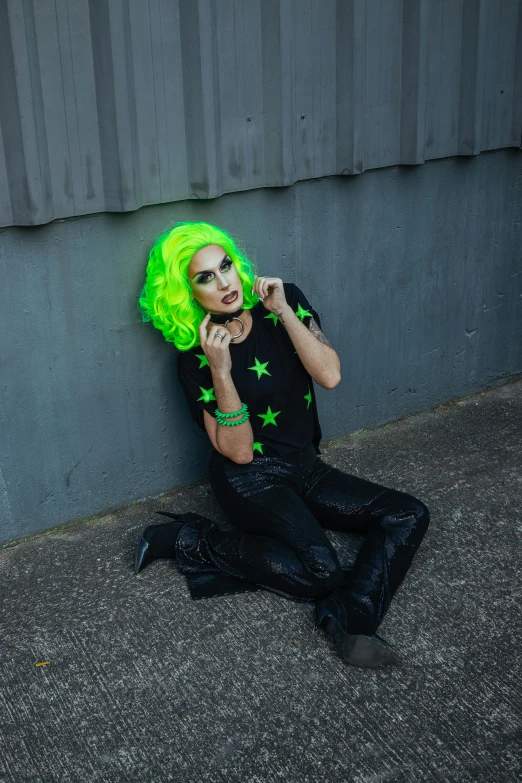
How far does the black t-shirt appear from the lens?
3.70 metres

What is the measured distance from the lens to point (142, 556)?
3.66m

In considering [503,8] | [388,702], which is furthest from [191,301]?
[503,8]

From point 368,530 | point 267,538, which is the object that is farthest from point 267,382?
point 368,530

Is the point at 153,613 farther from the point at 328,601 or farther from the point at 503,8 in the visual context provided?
the point at 503,8

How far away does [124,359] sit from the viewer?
3.94 meters

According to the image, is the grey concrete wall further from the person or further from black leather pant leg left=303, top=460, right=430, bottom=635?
black leather pant leg left=303, top=460, right=430, bottom=635

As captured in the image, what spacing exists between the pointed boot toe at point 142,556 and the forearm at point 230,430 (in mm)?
488

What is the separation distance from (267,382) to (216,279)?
466mm

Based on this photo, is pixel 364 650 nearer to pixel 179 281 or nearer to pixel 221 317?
pixel 221 317

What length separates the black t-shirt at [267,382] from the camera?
3.70 m

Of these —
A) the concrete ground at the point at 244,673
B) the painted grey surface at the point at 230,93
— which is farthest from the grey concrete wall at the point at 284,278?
the concrete ground at the point at 244,673

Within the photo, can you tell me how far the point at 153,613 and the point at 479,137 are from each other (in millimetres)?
2990

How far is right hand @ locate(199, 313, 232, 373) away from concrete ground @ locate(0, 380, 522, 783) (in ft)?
2.84

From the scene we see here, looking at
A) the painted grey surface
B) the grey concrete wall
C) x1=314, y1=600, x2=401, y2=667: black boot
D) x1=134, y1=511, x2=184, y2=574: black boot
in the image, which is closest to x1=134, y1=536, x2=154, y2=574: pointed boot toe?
x1=134, y1=511, x2=184, y2=574: black boot
